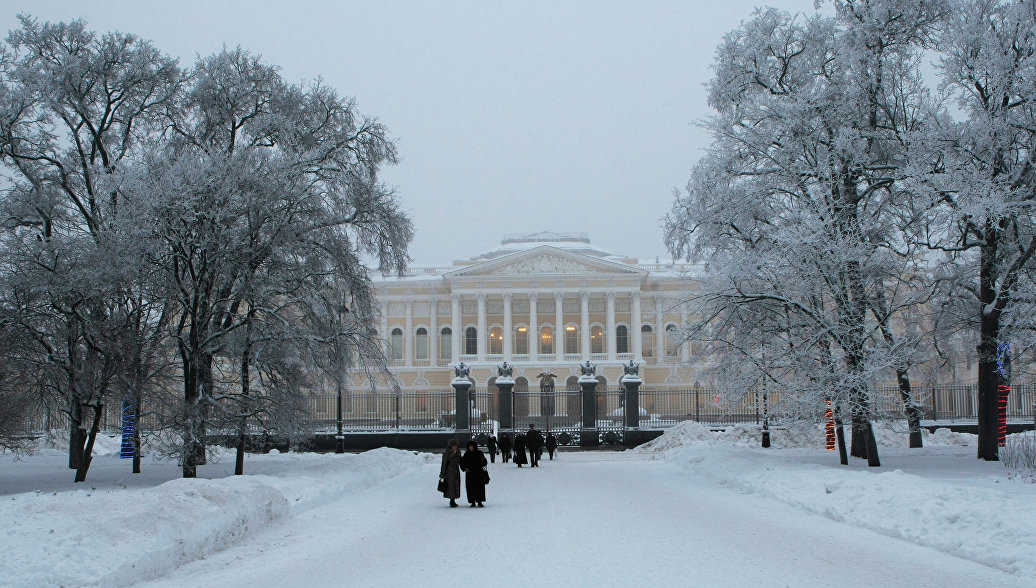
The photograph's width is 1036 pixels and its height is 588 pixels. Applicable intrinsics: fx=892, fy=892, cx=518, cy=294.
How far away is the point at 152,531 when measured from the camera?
9320 millimetres

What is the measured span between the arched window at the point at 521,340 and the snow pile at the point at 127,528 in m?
61.2

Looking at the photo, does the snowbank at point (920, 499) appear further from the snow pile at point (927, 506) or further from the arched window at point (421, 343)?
the arched window at point (421, 343)

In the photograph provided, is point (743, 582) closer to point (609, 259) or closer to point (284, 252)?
point (284, 252)

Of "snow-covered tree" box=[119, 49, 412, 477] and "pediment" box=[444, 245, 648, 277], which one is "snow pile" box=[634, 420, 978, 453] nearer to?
"snow-covered tree" box=[119, 49, 412, 477]

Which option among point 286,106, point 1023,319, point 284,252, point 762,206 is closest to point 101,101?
point 286,106

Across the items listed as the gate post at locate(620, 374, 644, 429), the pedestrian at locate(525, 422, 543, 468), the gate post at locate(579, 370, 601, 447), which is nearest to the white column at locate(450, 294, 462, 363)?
the gate post at locate(579, 370, 601, 447)

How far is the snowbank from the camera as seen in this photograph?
29.3ft

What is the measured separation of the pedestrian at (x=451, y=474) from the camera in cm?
1448

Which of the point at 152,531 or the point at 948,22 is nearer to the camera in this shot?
the point at 152,531

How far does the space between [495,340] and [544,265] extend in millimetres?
7811

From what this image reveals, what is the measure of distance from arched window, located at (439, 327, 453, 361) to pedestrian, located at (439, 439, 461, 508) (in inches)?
2406

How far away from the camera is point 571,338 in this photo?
7525 cm

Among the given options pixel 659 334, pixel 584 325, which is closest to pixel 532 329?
pixel 584 325

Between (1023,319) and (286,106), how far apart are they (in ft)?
58.4
